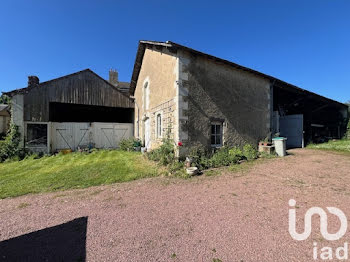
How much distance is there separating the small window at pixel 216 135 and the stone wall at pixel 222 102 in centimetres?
22

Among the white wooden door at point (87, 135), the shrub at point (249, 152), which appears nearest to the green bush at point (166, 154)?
the shrub at point (249, 152)

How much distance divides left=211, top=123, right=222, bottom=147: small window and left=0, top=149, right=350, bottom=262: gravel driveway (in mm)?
2645

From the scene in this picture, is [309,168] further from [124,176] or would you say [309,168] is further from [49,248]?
[49,248]

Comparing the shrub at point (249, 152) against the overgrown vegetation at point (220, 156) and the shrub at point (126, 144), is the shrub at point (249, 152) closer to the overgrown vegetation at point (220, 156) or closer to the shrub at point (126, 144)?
the overgrown vegetation at point (220, 156)

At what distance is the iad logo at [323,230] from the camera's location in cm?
195

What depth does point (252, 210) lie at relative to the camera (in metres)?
3.03

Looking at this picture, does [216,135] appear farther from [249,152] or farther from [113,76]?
[113,76]

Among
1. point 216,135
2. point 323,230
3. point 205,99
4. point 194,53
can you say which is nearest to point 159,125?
point 205,99

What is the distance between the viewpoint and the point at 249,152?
7.55 m

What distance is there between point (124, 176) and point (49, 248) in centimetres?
324

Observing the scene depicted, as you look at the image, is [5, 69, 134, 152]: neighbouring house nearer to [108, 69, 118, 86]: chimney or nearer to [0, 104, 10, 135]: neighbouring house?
[108, 69, 118, 86]: chimney

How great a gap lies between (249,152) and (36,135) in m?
13.2

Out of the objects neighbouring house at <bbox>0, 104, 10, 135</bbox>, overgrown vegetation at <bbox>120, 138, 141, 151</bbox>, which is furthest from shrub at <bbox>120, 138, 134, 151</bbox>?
neighbouring house at <bbox>0, 104, 10, 135</bbox>

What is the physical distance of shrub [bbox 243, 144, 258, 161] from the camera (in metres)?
7.23
